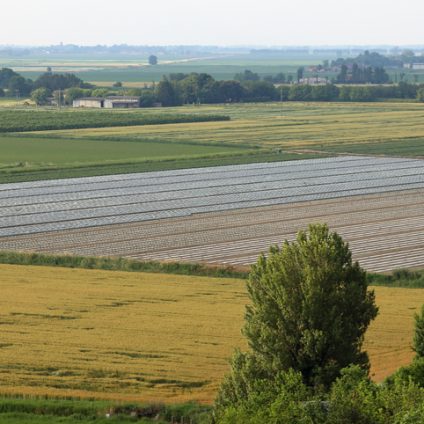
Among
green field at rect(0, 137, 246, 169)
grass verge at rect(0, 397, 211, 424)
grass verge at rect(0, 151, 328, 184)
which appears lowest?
green field at rect(0, 137, 246, 169)

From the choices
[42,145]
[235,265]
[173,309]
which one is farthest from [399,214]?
[42,145]

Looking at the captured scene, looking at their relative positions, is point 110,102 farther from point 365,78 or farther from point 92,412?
point 92,412

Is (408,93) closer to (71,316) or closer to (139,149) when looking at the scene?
(139,149)

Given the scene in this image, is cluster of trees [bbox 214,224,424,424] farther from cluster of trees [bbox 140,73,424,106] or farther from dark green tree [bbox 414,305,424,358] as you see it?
cluster of trees [bbox 140,73,424,106]

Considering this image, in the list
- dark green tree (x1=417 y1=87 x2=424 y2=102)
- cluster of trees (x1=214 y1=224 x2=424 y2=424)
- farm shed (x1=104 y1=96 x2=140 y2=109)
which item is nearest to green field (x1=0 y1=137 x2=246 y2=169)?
farm shed (x1=104 y1=96 x2=140 y2=109)

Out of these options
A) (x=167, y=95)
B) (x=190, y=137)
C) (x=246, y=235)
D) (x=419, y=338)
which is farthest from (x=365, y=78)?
(x=419, y=338)

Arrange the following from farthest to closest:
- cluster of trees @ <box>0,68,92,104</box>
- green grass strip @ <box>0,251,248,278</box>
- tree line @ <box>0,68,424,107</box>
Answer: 1. cluster of trees @ <box>0,68,92,104</box>
2. tree line @ <box>0,68,424,107</box>
3. green grass strip @ <box>0,251,248,278</box>
